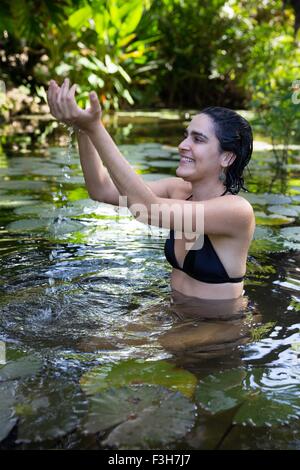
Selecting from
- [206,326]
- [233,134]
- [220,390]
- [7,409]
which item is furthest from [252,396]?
[233,134]

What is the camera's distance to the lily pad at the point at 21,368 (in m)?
1.84

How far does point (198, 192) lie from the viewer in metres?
2.43

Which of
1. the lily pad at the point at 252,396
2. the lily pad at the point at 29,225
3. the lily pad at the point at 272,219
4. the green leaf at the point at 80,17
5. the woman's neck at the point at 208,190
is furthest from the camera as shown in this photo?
the green leaf at the point at 80,17

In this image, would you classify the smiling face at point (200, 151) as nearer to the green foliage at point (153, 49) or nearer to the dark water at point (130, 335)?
the dark water at point (130, 335)

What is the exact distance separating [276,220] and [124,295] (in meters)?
1.59

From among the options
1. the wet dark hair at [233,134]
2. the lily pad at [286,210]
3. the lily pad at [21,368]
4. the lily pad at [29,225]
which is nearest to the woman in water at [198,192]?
the wet dark hair at [233,134]

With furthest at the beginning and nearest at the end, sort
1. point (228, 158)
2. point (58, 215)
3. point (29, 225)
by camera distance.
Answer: point (58, 215)
point (29, 225)
point (228, 158)

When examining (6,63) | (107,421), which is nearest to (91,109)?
(107,421)

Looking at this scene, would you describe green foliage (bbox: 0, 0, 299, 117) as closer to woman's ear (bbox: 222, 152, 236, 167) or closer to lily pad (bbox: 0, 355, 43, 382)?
woman's ear (bbox: 222, 152, 236, 167)

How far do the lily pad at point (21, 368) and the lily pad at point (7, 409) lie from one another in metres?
0.05

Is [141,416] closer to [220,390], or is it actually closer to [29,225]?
[220,390]

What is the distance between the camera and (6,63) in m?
9.52

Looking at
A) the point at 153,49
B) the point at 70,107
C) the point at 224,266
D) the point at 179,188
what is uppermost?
the point at 153,49

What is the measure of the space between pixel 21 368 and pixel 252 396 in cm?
68
